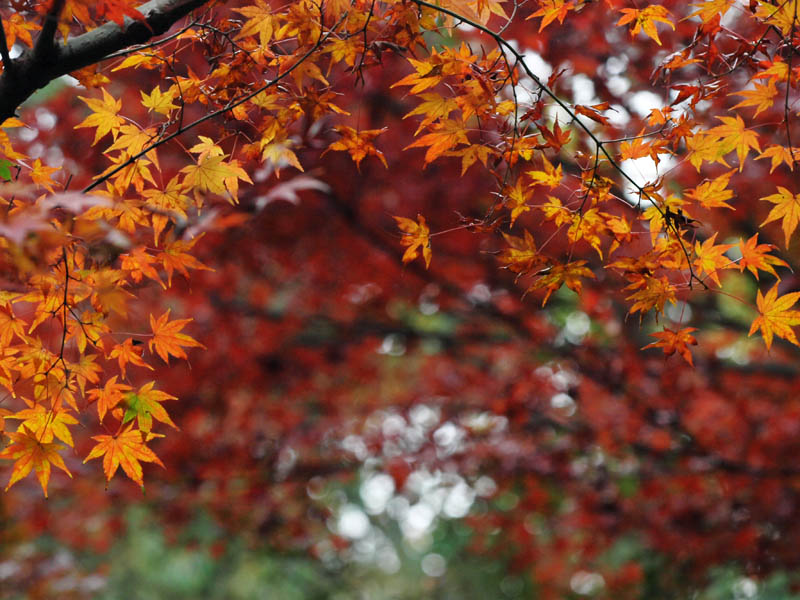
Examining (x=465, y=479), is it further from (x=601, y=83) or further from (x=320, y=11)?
(x=320, y=11)

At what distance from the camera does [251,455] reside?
5.95 m

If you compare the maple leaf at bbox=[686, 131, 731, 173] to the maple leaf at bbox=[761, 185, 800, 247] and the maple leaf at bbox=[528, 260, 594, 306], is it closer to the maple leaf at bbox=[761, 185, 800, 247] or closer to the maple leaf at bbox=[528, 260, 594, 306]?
the maple leaf at bbox=[761, 185, 800, 247]

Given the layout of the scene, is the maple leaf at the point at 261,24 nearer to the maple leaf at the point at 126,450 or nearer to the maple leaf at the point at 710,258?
the maple leaf at the point at 126,450

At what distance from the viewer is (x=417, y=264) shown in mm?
5508

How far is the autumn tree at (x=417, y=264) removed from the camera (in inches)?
68.8

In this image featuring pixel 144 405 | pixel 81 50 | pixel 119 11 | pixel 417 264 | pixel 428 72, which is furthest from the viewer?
pixel 417 264

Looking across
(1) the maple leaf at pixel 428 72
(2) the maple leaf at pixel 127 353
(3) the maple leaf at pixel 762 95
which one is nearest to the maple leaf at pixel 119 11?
(1) the maple leaf at pixel 428 72

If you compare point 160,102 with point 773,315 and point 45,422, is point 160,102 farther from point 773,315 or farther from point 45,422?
point 773,315

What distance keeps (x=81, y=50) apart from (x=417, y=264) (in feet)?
13.3

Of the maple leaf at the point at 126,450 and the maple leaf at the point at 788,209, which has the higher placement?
the maple leaf at the point at 788,209

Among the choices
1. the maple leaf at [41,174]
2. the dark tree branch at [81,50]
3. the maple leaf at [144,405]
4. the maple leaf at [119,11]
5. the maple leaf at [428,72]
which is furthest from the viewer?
the maple leaf at [41,174]

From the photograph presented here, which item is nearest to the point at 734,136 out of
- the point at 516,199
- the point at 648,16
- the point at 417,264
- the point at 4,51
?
the point at 648,16

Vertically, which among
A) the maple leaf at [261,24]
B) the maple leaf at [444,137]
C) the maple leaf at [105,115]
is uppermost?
the maple leaf at [261,24]

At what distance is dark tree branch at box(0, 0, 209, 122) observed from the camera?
152cm
